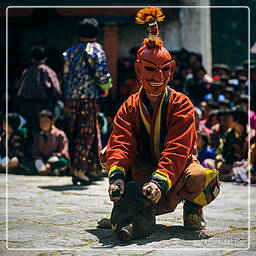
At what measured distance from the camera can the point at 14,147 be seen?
8781 mm

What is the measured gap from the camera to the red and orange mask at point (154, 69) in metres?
4.29

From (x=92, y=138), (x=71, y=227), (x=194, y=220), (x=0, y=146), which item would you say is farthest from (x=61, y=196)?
(x=0, y=146)

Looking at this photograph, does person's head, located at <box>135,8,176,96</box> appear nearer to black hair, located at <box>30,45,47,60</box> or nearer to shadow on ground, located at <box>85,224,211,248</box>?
shadow on ground, located at <box>85,224,211,248</box>

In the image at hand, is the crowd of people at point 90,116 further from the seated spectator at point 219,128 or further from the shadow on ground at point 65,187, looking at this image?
the shadow on ground at point 65,187

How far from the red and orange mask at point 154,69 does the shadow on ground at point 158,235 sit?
88cm

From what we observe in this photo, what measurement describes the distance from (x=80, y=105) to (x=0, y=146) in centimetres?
216

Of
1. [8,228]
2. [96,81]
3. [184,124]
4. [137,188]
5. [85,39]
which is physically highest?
[85,39]

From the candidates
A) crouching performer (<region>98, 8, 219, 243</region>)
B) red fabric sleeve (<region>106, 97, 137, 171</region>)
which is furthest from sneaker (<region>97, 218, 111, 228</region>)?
red fabric sleeve (<region>106, 97, 137, 171</region>)

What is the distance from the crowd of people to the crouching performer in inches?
102

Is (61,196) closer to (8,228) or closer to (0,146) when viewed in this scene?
(8,228)

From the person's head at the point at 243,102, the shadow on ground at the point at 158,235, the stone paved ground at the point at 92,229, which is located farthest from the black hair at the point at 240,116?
the shadow on ground at the point at 158,235

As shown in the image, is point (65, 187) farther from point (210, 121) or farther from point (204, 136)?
point (210, 121)

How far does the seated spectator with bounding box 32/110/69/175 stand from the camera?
27.7 feet

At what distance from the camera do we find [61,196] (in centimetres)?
617
